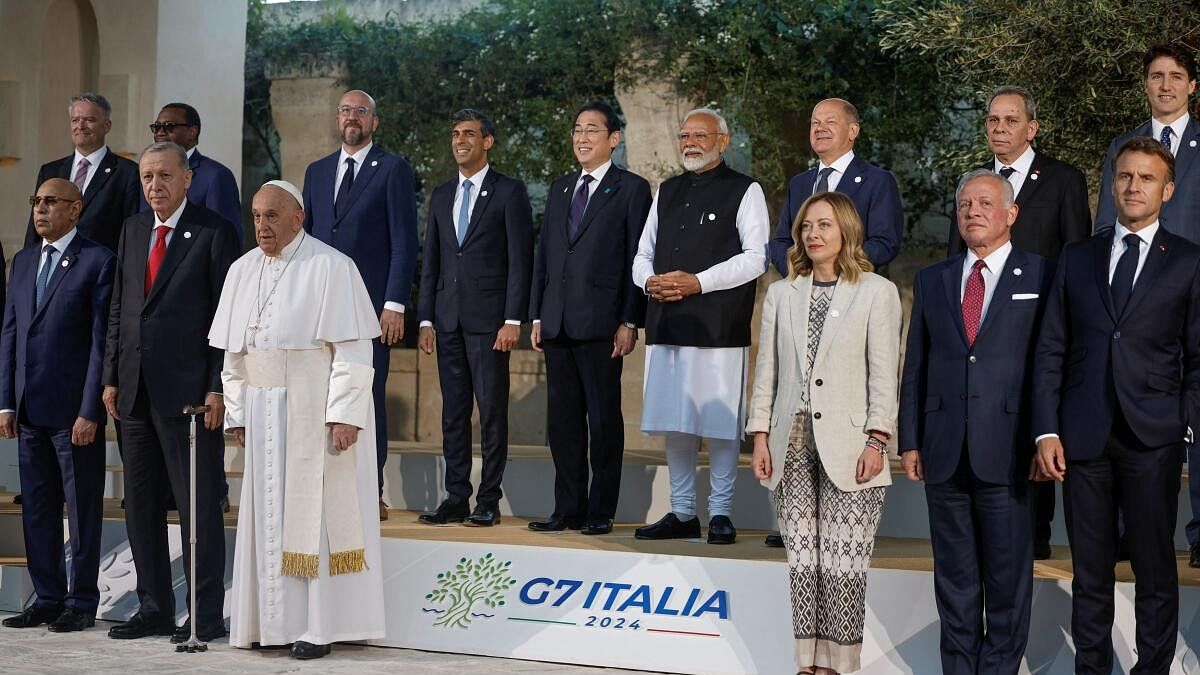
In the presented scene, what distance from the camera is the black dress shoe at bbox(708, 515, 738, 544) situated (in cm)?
579

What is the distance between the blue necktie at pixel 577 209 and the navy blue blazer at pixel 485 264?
0.80 feet

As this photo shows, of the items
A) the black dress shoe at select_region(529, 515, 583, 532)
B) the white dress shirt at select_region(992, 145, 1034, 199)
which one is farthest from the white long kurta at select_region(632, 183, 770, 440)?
the white dress shirt at select_region(992, 145, 1034, 199)

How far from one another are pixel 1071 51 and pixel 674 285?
2.50 metres

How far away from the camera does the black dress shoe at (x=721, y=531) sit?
19.0ft

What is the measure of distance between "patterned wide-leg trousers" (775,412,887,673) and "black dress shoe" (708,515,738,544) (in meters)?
1.12

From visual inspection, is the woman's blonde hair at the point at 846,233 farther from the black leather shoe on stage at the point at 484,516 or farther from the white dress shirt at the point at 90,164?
the white dress shirt at the point at 90,164

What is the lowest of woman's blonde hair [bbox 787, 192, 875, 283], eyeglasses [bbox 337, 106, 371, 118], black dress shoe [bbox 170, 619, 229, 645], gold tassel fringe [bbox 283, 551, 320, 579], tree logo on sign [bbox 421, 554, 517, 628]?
black dress shoe [bbox 170, 619, 229, 645]

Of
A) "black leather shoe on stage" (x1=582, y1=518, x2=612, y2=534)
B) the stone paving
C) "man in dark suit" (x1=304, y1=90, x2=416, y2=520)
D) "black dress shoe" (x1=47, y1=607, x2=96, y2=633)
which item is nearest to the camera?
the stone paving

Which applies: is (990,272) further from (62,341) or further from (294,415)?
(62,341)

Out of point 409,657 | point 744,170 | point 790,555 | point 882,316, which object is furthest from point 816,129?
point 744,170

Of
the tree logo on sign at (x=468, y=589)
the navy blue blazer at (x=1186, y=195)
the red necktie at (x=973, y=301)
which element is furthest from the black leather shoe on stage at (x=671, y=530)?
the navy blue blazer at (x=1186, y=195)

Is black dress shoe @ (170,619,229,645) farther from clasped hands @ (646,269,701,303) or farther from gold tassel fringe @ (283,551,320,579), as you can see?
clasped hands @ (646,269,701,303)

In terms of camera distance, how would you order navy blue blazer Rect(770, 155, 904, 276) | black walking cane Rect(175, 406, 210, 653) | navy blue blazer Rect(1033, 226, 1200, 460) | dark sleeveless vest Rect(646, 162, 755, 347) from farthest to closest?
dark sleeveless vest Rect(646, 162, 755, 347)
navy blue blazer Rect(770, 155, 904, 276)
black walking cane Rect(175, 406, 210, 653)
navy blue blazer Rect(1033, 226, 1200, 460)

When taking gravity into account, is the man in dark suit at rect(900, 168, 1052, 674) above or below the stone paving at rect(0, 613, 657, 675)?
above
